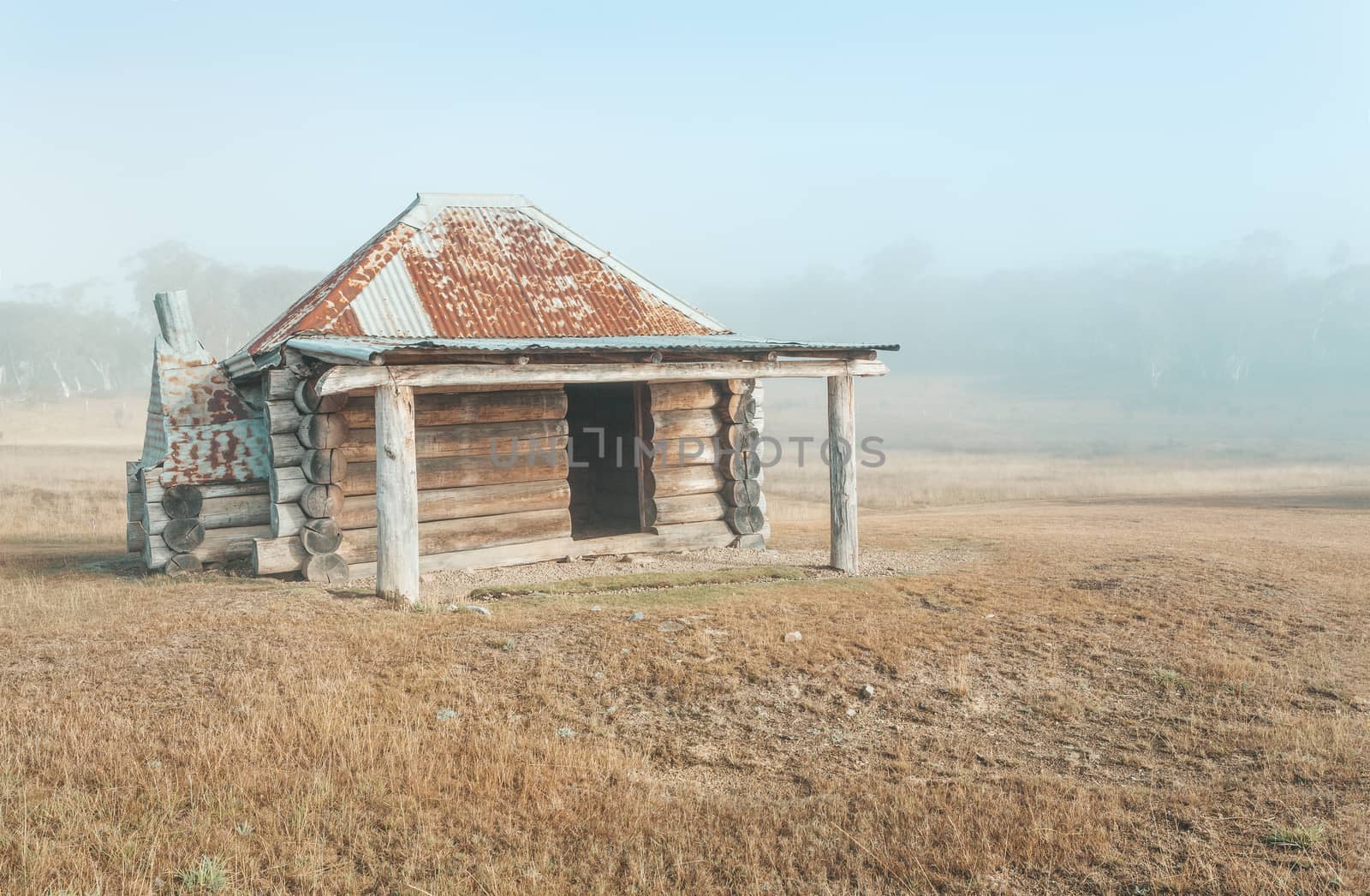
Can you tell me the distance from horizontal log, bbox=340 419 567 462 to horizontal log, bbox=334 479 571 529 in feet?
1.59

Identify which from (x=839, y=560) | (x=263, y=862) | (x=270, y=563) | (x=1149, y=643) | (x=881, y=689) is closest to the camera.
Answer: (x=263, y=862)

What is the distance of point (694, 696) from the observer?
735 centimetres

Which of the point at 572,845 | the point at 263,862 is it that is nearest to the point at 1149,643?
the point at 572,845

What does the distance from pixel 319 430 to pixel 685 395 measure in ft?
17.2

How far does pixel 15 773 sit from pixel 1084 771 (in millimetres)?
6384

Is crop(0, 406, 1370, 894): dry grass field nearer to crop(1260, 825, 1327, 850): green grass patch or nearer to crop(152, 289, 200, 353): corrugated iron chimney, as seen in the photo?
crop(1260, 825, 1327, 850): green grass patch

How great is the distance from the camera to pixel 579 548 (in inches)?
539

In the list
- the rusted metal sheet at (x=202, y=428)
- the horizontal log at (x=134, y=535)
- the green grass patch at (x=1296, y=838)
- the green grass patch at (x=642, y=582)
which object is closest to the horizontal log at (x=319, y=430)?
the rusted metal sheet at (x=202, y=428)

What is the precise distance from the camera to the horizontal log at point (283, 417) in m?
11.6

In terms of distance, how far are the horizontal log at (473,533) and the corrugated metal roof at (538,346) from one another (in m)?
2.43

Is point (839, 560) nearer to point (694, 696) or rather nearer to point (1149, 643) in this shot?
point (1149, 643)

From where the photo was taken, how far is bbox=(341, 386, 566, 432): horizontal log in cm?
1205

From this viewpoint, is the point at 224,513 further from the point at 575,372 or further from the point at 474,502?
the point at 575,372

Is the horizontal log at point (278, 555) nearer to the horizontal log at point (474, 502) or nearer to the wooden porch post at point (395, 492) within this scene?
the horizontal log at point (474, 502)
